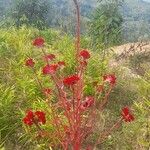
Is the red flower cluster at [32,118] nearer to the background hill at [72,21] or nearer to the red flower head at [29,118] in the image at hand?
the red flower head at [29,118]

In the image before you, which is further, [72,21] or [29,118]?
[72,21]

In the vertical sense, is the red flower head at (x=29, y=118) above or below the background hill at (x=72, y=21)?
above

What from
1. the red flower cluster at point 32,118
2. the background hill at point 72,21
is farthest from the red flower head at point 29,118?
the background hill at point 72,21

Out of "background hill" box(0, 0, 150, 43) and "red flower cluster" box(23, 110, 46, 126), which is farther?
"background hill" box(0, 0, 150, 43)

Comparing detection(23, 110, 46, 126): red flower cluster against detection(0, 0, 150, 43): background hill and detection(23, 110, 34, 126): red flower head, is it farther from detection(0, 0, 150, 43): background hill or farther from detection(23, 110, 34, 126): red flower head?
detection(0, 0, 150, 43): background hill

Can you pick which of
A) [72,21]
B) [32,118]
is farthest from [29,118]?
[72,21]

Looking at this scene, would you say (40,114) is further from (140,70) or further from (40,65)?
(140,70)

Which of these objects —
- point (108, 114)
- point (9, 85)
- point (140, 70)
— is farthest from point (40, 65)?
point (140, 70)

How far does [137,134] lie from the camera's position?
272 inches

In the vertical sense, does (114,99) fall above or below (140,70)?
above

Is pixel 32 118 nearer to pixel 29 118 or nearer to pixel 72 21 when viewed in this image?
pixel 29 118

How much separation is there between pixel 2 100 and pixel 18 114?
Answer: 12.1 inches

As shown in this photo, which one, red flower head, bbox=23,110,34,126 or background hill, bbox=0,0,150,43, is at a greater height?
red flower head, bbox=23,110,34,126

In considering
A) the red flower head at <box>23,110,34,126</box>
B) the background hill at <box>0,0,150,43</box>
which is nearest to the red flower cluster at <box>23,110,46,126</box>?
the red flower head at <box>23,110,34,126</box>
